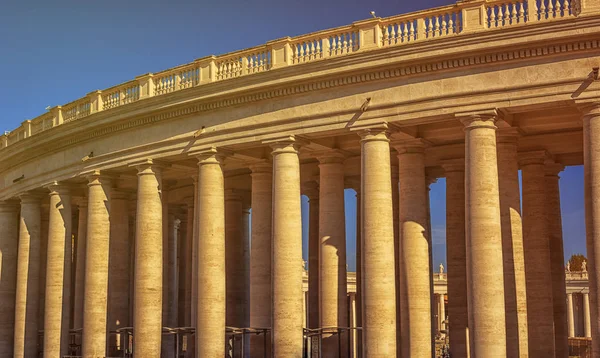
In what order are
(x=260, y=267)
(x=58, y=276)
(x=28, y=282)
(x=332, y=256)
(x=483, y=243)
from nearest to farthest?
1. (x=483, y=243)
2. (x=332, y=256)
3. (x=260, y=267)
4. (x=58, y=276)
5. (x=28, y=282)

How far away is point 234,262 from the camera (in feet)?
269

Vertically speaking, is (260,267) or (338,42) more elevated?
(338,42)

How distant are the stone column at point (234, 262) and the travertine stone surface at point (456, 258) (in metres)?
24.2

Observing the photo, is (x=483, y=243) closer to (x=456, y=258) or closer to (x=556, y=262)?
(x=456, y=258)

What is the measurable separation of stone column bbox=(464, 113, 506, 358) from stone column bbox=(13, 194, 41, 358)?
50671 millimetres

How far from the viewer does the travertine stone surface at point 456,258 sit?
62906 mm

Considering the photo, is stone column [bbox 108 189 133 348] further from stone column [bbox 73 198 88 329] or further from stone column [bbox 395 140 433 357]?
stone column [bbox 395 140 433 357]

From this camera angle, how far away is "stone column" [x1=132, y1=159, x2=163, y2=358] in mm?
65562

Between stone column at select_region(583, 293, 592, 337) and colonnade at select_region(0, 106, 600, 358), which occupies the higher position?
colonnade at select_region(0, 106, 600, 358)

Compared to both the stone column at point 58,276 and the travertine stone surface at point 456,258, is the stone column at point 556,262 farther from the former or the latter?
the stone column at point 58,276

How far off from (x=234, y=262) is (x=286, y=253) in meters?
24.4

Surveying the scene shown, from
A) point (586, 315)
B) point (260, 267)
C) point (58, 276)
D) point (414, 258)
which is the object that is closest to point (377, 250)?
point (414, 258)

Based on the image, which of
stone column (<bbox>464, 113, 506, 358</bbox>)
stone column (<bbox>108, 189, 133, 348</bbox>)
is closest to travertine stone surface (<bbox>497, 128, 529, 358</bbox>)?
stone column (<bbox>464, 113, 506, 358</bbox>)

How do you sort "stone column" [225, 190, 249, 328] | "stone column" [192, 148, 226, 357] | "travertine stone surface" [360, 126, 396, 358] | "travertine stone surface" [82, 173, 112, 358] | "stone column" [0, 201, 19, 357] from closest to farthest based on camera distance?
"travertine stone surface" [360, 126, 396, 358]
"stone column" [192, 148, 226, 357]
"travertine stone surface" [82, 173, 112, 358]
"stone column" [225, 190, 249, 328]
"stone column" [0, 201, 19, 357]
